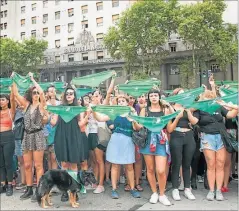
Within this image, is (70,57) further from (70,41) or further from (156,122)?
(156,122)

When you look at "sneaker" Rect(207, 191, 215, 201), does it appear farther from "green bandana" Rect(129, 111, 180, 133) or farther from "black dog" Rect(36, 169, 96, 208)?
"black dog" Rect(36, 169, 96, 208)

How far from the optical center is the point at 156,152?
5059 millimetres

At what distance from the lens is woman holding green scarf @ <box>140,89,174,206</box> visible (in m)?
5.03

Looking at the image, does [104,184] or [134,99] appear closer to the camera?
[104,184]

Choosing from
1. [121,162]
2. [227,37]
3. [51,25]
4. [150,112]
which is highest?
[51,25]

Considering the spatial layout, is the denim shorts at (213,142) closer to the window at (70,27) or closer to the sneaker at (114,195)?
the sneaker at (114,195)

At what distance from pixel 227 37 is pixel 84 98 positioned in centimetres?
2637

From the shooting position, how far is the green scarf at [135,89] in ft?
21.3

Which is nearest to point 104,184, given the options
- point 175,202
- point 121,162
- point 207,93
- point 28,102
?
point 121,162

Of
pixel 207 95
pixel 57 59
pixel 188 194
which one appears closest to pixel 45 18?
pixel 57 59

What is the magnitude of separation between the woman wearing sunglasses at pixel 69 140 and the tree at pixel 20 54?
37.0 m

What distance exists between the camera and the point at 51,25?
4669cm

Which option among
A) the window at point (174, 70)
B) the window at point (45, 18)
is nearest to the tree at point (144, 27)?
the window at point (174, 70)

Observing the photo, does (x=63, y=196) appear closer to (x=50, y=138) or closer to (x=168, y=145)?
(x=50, y=138)
